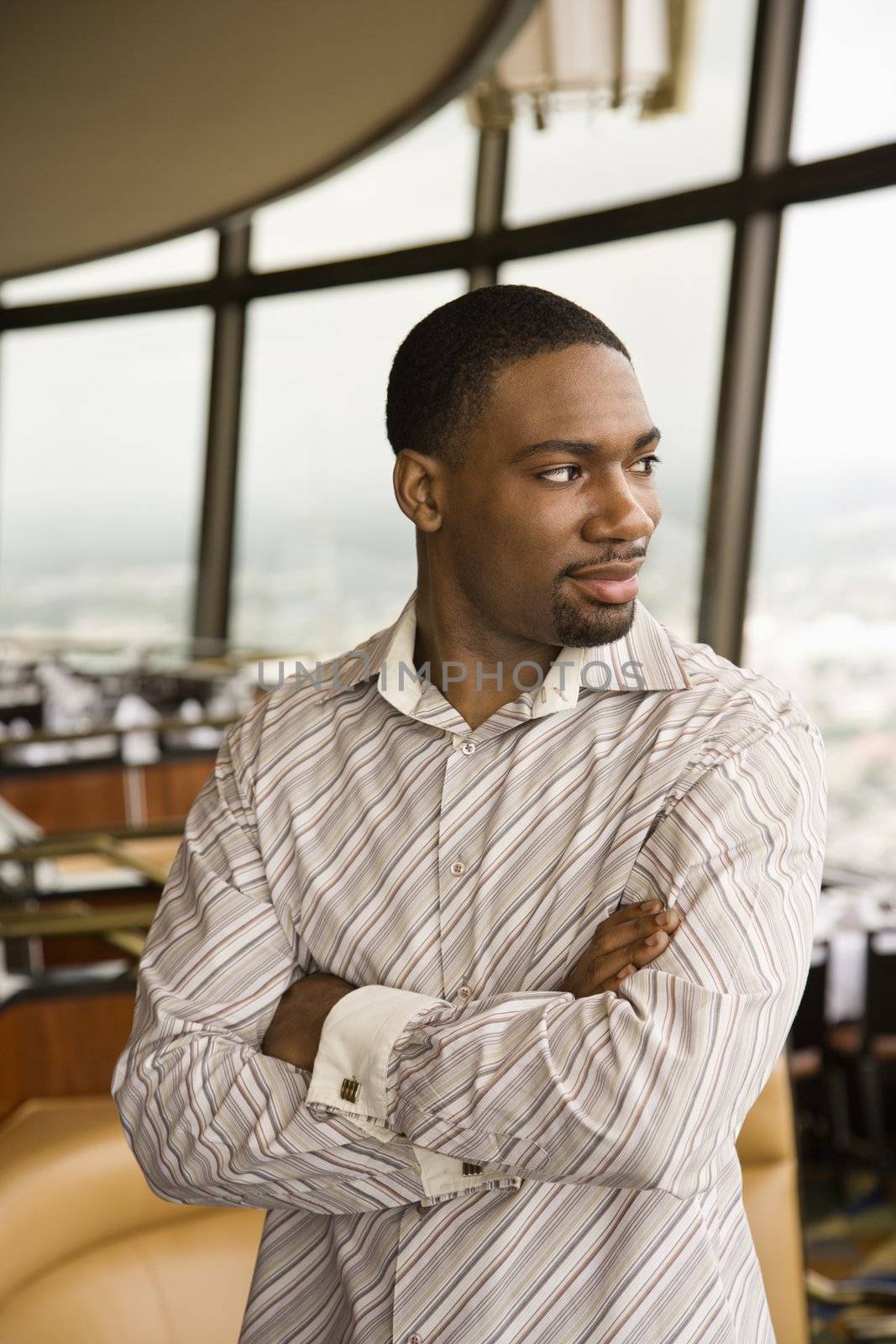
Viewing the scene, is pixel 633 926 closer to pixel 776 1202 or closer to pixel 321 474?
pixel 776 1202

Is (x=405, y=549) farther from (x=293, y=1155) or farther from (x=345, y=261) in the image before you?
(x=293, y=1155)

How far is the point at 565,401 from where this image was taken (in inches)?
40.8

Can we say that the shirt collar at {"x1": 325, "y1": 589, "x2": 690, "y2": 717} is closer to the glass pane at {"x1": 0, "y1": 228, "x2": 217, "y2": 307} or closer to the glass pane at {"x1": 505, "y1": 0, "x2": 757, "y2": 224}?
the glass pane at {"x1": 505, "y1": 0, "x2": 757, "y2": 224}

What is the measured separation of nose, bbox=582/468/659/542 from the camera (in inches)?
40.3

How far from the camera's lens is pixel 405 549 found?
6.30 metres

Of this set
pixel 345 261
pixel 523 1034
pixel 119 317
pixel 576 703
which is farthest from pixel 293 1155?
pixel 119 317

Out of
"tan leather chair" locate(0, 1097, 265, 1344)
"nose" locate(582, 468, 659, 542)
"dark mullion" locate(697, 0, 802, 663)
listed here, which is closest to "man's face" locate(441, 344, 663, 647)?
"nose" locate(582, 468, 659, 542)

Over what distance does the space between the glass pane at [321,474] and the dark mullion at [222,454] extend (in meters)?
0.06

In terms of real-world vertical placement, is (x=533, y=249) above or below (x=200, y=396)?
above

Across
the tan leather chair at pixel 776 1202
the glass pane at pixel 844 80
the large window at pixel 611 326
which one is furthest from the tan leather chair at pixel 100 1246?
the glass pane at pixel 844 80

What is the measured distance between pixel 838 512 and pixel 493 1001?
4.08 m

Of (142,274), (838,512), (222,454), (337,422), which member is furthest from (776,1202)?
(142,274)

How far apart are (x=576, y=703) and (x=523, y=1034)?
0.29m

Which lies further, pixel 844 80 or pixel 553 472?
pixel 844 80
